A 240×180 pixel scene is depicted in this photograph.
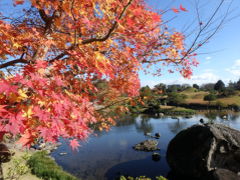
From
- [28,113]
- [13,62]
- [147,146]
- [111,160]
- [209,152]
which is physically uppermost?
[13,62]

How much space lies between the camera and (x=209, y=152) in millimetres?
10180

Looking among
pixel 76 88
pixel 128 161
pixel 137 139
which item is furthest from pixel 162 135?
pixel 76 88

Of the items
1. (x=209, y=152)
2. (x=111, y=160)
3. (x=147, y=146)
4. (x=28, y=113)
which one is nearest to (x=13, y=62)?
(x=28, y=113)

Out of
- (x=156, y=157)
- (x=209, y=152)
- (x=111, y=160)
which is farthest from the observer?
(x=156, y=157)

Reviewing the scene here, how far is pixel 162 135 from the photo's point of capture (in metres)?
20.9

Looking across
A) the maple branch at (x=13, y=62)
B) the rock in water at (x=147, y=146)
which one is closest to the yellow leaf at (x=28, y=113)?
the maple branch at (x=13, y=62)

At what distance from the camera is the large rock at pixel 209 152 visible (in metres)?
10.3

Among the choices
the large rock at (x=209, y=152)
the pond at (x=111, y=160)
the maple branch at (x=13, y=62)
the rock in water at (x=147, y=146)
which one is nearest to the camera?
the maple branch at (x=13, y=62)

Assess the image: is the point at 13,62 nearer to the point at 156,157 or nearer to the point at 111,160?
the point at 111,160

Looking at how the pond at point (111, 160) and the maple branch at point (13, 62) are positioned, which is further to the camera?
the pond at point (111, 160)

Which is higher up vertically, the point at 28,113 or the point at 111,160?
the point at 28,113

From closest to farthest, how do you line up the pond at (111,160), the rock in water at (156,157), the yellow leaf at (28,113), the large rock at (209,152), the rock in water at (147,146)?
the yellow leaf at (28,113) → the large rock at (209,152) → the pond at (111,160) → the rock in water at (156,157) → the rock in water at (147,146)

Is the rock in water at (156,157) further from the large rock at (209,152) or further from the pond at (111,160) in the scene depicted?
the large rock at (209,152)

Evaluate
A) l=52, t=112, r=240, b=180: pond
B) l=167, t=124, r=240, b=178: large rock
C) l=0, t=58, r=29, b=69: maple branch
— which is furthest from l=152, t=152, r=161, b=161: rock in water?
l=0, t=58, r=29, b=69: maple branch
